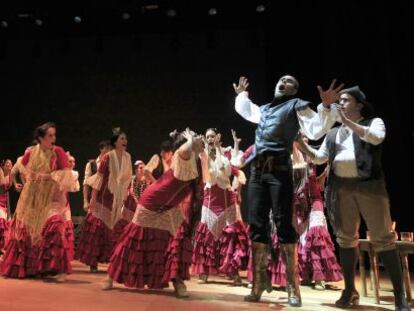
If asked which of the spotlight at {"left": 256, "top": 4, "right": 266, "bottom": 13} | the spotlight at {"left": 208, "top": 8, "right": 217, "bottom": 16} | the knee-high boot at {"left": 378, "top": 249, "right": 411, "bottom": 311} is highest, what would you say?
the spotlight at {"left": 208, "top": 8, "right": 217, "bottom": 16}

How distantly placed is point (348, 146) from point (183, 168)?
1196 mm

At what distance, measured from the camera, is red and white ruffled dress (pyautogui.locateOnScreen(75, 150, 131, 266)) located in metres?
4.98

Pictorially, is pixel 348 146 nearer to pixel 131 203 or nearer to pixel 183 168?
pixel 183 168

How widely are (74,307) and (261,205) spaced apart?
1398mm

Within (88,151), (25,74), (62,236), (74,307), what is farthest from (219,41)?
(74,307)

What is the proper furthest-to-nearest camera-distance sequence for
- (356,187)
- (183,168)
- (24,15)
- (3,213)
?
1. (24,15)
2. (3,213)
3. (183,168)
4. (356,187)

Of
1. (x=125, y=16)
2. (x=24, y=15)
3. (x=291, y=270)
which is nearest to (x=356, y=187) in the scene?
(x=291, y=270)

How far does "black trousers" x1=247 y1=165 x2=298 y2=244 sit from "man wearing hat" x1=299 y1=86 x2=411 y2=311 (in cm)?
32

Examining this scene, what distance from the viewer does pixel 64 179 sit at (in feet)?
14.2

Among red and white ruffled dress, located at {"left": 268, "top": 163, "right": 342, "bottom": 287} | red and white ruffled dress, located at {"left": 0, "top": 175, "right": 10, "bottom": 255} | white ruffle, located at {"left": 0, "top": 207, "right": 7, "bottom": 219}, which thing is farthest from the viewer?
white ruffle, located at {"left": 0, "top": 207, "right": 7, "bottom": 219}

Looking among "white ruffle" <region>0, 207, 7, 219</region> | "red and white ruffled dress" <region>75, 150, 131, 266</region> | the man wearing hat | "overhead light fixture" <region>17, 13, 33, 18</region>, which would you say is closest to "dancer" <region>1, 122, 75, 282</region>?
"red and white ruffled dress" <region>75, 150, 131, 266</region>

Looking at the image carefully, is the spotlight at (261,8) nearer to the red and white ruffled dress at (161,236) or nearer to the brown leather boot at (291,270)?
the red and white ruffled dress at (161,236)

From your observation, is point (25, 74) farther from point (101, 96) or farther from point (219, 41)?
point (219, 41)

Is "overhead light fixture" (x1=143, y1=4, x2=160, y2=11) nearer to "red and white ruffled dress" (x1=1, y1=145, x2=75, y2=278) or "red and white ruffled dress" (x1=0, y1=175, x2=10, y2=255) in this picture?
"red and white ruffled dress" (x1=0, y1=175, x2=10, y2=255)
